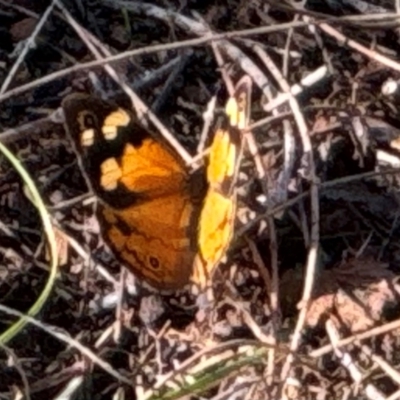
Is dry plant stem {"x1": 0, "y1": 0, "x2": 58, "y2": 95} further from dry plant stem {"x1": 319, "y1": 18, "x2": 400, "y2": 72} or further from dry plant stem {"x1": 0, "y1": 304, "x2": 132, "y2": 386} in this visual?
dry plant stem {"x1": 319, "y1": 18, "x2": 400, "y2": 72}

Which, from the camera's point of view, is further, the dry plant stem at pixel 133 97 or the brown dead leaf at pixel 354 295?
the dry plant stem at pixel 133 97

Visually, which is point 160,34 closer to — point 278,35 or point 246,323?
point 278,35

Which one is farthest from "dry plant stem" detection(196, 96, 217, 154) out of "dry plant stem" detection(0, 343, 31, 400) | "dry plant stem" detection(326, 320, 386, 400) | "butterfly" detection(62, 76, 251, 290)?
"dry plant stem" detection(0, 343, 31, 400)

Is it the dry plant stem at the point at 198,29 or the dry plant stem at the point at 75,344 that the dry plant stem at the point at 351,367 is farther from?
the dry plant stem at the point at 198,29

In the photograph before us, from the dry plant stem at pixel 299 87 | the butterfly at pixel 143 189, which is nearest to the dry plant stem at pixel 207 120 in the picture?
the dry plant stem at pixel 299 87

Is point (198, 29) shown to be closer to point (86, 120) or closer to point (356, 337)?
point (86, 120)
